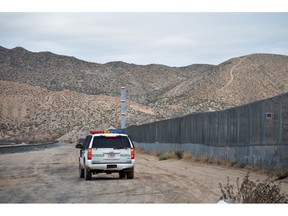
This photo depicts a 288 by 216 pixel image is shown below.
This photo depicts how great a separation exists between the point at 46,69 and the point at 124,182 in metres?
177

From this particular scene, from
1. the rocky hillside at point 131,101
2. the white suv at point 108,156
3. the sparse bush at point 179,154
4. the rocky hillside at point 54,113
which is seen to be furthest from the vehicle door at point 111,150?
the rocky hillside at point 54,113

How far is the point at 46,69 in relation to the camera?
196 meters

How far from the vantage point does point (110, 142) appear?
24.0 metres

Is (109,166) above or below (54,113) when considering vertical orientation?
below

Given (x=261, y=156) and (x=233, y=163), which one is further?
(x=233, y=163)

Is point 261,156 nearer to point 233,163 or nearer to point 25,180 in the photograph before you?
point 233,163

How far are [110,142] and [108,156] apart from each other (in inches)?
24.2

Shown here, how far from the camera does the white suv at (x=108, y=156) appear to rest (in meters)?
23.5

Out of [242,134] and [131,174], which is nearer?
[131,174]

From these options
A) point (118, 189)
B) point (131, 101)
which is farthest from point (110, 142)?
point (131, 101)

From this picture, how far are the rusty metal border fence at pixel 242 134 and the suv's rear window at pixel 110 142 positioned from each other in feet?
18.2

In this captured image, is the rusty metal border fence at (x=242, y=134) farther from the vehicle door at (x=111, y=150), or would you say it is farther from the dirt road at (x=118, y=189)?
the vehicle door at (x=111, y=150)

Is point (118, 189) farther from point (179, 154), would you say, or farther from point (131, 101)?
point (131, 101)
